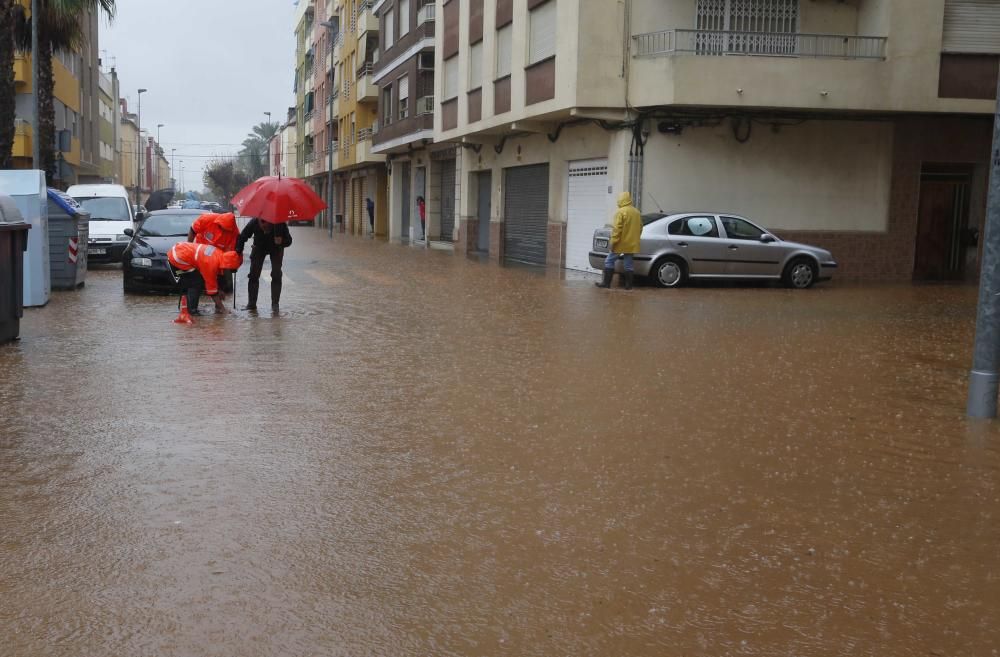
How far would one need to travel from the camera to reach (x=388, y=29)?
144 feet

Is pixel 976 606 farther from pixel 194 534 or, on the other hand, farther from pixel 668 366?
pixel 668 366

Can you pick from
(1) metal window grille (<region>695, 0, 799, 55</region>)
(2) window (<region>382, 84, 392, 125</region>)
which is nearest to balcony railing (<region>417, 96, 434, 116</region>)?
(2) window (<region>382, 84, 392, 125</region>)

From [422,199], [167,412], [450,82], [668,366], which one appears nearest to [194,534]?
[167,412]

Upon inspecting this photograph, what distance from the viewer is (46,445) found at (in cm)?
646

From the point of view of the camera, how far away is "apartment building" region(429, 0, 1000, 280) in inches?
812

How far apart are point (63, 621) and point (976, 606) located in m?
3.41

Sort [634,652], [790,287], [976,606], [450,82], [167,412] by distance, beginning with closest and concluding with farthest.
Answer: [634,652], [976,606], [167,412], [790,287], [450,82]

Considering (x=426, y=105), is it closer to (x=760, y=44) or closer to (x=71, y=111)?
(x=760, y=44)

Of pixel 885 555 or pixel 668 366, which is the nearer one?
pixel 885 555

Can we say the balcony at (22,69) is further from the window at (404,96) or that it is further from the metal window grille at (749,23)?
the metal window grille at (749,23)

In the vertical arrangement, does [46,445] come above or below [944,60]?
below

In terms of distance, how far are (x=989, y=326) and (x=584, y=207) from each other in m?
16.9

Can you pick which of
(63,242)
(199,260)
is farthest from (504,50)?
(199,260)

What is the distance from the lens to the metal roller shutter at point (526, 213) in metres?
27.3
